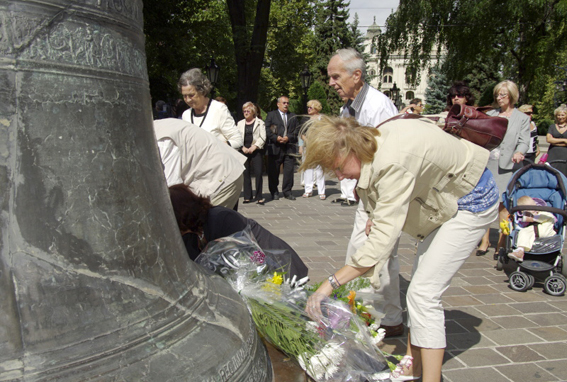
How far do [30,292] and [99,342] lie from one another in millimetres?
219

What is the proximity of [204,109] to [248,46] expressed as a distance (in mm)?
10971

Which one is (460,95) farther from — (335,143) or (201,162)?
(335,143)

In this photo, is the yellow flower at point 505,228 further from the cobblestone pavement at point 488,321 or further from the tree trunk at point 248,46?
the tree trunk at point 248,46

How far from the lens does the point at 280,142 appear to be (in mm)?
10758

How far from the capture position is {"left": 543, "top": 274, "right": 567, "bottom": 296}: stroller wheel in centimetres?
493

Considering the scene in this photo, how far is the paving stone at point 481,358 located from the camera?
346 centimetres

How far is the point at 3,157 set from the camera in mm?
1274

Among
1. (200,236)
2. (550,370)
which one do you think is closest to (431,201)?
(200,236)

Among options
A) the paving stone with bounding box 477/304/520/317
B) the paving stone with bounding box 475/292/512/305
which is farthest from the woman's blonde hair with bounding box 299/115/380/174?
the paving stone with bounding box 475/292/512/305

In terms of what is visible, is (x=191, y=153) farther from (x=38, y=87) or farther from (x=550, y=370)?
(x=550, y=370)

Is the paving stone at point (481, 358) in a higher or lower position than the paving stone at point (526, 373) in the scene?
lower

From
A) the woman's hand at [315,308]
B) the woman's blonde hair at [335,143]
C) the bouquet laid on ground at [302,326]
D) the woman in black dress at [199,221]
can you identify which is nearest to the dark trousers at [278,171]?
the woman in black dress at [199,221]

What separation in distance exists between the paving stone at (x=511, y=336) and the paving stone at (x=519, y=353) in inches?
3.4

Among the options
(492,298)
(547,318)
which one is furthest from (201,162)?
(547,318)
